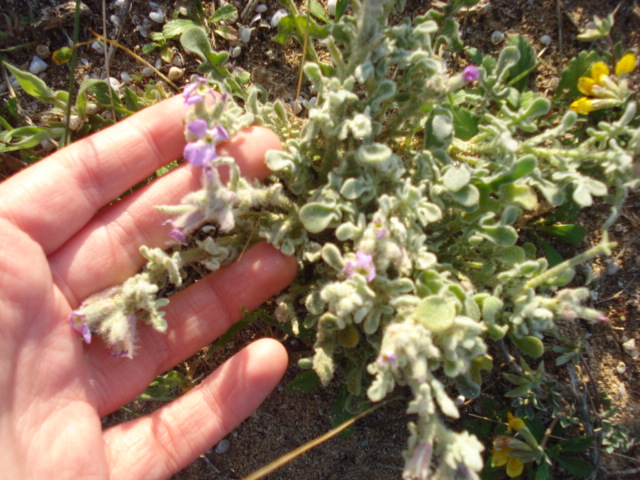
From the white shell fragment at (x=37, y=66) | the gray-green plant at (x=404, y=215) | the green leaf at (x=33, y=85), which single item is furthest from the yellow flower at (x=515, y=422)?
the white shell fragment at (x=37, y=66)

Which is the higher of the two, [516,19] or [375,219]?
[516,19]

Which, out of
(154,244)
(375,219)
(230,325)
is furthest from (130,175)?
(375,219)

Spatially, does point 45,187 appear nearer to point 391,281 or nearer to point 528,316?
point 391,281

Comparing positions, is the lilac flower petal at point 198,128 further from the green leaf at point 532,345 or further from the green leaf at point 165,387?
the green leaf at point 532,345

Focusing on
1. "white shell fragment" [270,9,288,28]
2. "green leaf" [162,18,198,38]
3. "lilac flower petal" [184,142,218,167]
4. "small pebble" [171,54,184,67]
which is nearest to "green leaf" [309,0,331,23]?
"white shell fragment" [270,9,288,28]

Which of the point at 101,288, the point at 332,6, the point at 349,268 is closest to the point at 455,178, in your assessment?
the point at 349,268

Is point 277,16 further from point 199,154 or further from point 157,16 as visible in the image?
point 199,154

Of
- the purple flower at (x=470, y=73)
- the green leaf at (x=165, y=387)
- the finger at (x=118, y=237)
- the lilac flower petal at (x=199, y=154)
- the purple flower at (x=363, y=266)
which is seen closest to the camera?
the purple flower at (x=363, y=266)
